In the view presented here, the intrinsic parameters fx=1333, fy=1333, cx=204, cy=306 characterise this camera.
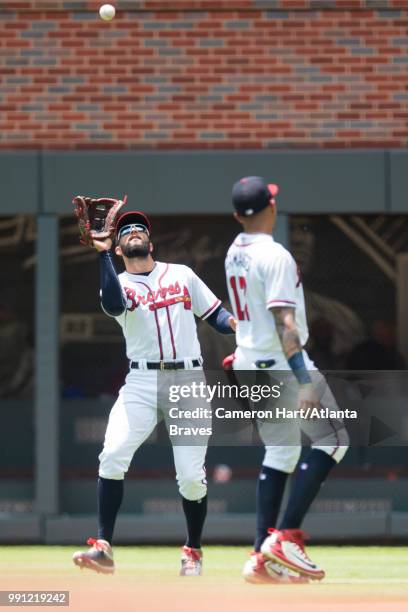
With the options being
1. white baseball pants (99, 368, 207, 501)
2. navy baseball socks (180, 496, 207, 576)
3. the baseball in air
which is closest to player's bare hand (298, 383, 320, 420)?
white baseball pants (99, 368, 207, 501)

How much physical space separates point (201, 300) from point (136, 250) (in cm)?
46

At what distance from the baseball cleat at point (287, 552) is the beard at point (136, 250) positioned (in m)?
1.78

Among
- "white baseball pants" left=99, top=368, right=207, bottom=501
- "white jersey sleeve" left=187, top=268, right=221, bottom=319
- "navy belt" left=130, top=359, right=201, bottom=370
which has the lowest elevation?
"white baseball pants" left=99, top=368, right=207, bottom=501

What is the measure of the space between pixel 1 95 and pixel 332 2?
2.69 metres

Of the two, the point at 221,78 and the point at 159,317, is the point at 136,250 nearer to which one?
the point at 159,317

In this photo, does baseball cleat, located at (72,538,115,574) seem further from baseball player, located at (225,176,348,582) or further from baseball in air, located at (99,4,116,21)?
baseball in air, located at (99,4,116,21)

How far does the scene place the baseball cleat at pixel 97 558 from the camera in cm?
678

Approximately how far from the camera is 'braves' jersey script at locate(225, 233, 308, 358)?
20.5 feet

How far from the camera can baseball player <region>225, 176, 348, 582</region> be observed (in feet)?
20.5

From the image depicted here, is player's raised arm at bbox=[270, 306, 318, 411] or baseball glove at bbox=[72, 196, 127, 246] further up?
baseball glove at bbox=[72, 196, 127, 246]

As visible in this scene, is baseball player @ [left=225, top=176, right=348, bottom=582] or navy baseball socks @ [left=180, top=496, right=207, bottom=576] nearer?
baseball player @ [left=225, top=176, right=348, bottom=582]

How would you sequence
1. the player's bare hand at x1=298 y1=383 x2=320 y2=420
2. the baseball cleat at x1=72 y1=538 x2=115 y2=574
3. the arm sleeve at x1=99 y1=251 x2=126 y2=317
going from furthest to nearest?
the arm sleeve at x1=99 y1=251 x2=126 y2=317 < the baseball cleat at x1=72 y1=538 x2=115 y2=574 < the player's bare hand at x1=298 y1=383 x2=320 y2=420

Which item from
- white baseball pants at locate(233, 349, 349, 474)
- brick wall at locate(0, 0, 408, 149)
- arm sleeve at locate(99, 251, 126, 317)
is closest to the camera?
white baseball pants at locate(233, 349, 349, 474)

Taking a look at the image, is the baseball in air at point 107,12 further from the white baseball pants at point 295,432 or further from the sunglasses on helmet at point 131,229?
the white baseball pants at point 295,432
